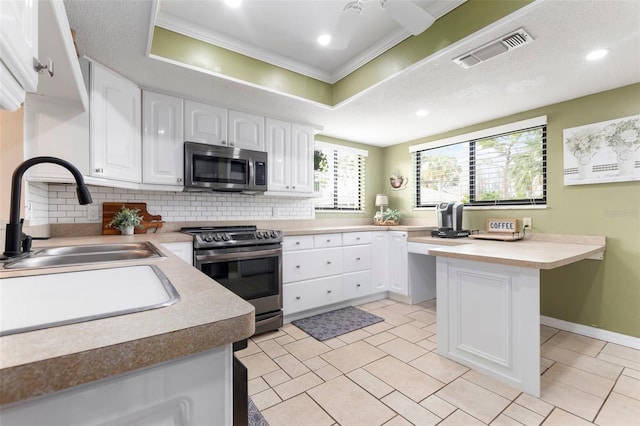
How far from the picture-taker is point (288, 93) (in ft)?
9.19

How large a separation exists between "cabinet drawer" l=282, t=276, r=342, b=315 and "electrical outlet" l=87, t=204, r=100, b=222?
182cm

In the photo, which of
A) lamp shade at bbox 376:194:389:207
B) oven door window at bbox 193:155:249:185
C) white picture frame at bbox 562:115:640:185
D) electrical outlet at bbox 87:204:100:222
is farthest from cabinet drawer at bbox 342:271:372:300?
electrical outlet at bbox 87:204:100:222

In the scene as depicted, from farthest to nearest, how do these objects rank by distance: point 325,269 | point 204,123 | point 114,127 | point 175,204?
1. point 325,269
2. point 175,204
3. point 204,123
4. point 114,127

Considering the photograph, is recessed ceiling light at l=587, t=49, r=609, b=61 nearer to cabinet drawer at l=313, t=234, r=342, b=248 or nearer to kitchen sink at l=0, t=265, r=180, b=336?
cabinet drawer at l=313, t=234, r=342, b=248

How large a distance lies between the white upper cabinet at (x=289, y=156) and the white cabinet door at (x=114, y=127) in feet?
4.21

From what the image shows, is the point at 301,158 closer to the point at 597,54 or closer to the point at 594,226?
the point at 597,54

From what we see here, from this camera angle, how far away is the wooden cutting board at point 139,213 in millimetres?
2635

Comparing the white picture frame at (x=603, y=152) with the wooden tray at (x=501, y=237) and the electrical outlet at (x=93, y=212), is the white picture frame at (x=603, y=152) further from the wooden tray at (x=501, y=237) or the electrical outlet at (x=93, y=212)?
the electrical outlet at (x=93, y=212)

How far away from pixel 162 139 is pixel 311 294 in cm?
212

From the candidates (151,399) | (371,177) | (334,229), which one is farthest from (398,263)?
(151,399)

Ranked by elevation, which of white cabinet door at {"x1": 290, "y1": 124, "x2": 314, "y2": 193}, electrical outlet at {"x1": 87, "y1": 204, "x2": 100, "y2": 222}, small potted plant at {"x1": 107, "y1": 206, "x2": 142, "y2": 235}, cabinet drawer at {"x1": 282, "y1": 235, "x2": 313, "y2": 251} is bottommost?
cabinet drawer at {"x1": 282, "y1": 235, "x2": 313, "y2": 251}

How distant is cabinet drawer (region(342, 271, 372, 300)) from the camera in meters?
3.47

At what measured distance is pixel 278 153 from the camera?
3.38 m

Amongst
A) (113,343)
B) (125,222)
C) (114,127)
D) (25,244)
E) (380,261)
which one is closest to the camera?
(113,343)
